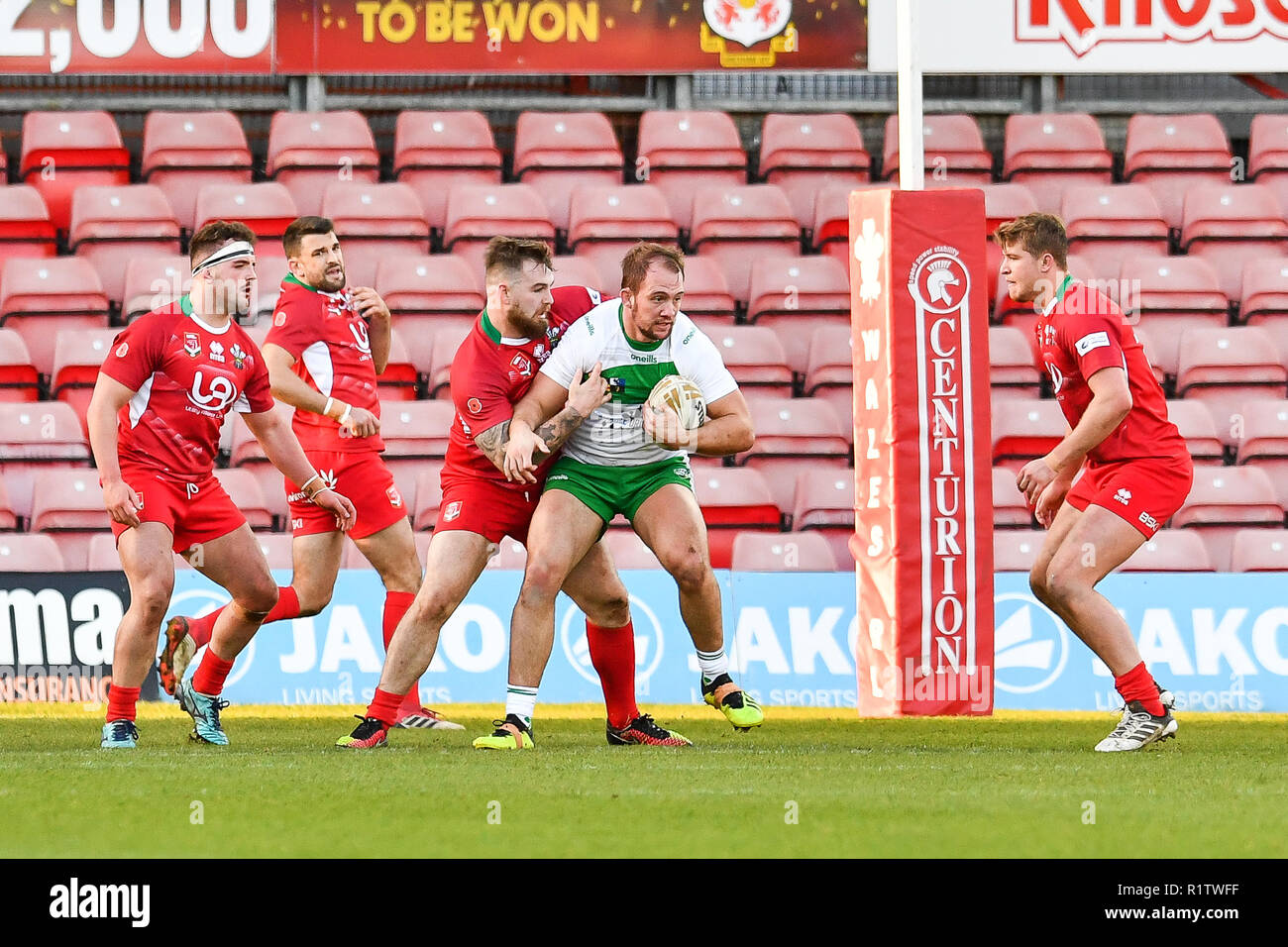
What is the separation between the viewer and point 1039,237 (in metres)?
7.51

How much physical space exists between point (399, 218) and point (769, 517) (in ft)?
12.1

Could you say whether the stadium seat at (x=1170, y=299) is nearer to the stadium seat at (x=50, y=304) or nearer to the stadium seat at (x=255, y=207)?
the stadium seat at (x=255, y=207)

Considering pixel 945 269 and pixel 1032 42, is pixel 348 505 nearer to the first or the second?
pixel 945 269

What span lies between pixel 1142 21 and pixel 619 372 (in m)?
8.47

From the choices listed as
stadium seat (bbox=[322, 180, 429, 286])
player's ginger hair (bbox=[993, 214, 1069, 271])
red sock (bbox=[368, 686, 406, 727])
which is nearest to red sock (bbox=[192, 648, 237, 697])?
red sock (bbox=[368, 686, 406, 727])

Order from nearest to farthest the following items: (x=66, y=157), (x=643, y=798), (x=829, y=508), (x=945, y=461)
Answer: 1. (x=643, y=798)
2. (x=945, y=461)
3. (x=829, y=508)
4. (x=66, y=157)

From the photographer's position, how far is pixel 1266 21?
46.0 ft

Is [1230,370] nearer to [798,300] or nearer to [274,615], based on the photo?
[798,300]

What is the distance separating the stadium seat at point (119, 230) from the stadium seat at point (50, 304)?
354mm

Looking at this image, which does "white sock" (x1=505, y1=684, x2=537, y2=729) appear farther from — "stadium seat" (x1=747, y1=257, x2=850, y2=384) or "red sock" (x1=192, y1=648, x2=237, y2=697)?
"stadium seat" (x1=747, y1=257, x2=850, y2=384)

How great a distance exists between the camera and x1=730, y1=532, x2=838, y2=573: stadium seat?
11.0 m

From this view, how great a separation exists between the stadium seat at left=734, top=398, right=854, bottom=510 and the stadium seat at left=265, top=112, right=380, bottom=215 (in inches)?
148

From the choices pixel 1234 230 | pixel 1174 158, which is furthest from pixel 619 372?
pixel 1174 158

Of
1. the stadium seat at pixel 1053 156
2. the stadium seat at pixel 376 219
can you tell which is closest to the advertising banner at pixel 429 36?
the stadium seat at pixel 376 219
